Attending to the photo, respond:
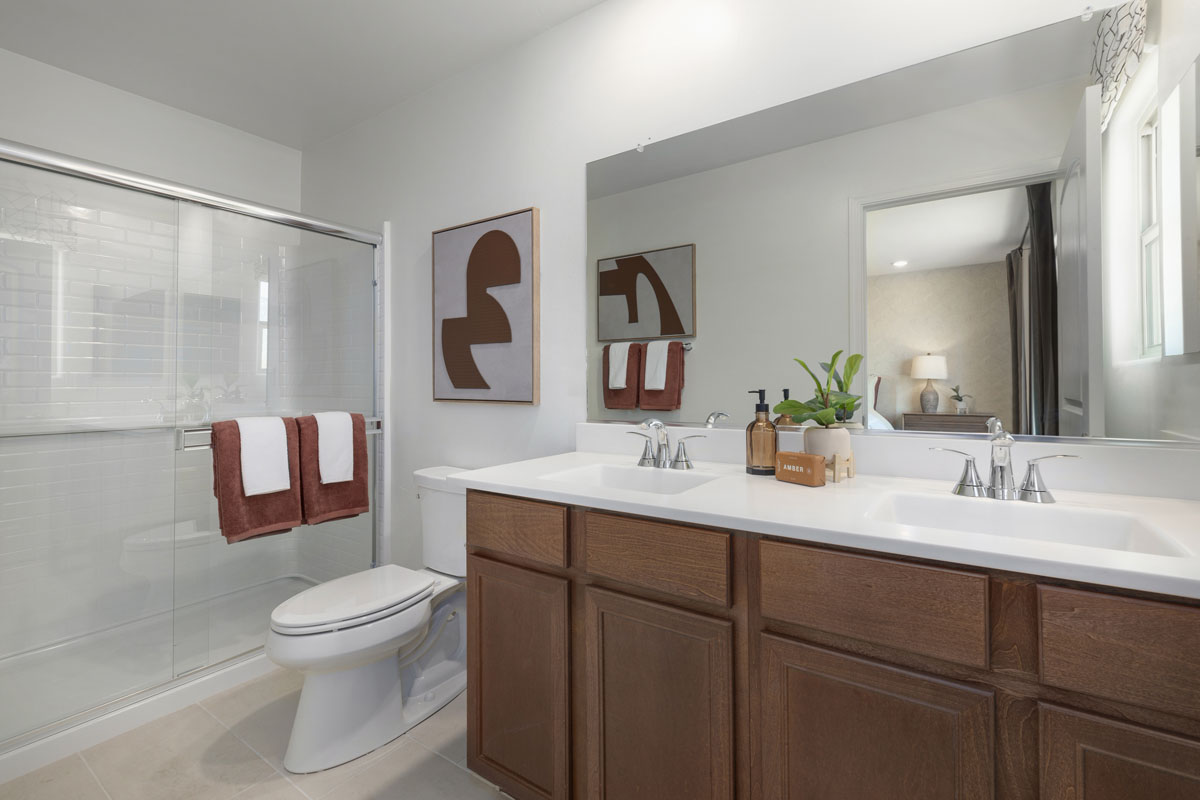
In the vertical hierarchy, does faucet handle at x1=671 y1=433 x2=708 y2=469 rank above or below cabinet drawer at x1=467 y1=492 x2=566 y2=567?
above

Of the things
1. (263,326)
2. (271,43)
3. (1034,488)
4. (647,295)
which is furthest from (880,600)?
(271,43)

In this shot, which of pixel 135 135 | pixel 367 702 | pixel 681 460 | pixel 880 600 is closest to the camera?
pixel 880 600

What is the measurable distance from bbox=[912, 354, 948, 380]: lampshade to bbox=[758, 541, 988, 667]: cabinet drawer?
0.66 metres

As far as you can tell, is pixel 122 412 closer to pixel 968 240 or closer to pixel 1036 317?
pixel 968 240

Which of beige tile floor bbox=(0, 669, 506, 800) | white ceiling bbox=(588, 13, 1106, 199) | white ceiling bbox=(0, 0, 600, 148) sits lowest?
beige tile floor bbox=(0, 669, 506, 800)

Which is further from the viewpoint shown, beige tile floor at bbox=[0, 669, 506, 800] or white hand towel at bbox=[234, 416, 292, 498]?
white hand towel at bbox=[234, 416, 292, 498]

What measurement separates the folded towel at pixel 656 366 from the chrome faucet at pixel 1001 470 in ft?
2.91

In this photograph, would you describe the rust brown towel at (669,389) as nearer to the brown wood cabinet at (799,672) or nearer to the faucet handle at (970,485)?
the brown wood cabinet at (799,672)

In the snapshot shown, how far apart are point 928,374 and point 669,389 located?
0.71 metres

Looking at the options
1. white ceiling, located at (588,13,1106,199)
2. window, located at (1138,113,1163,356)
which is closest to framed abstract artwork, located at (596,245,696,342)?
white ceiling, located at (588,13,1106,199)

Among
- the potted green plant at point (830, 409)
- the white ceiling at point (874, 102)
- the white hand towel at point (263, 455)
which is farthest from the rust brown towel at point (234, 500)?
the potted green plant at point (830, 409)

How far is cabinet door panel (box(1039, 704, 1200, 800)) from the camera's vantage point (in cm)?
69

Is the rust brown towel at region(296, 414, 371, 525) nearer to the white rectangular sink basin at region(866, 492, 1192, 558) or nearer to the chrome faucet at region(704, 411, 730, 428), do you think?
the chrome faucet at region(704, 411, 730, 428)

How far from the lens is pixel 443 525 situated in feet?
6.70
